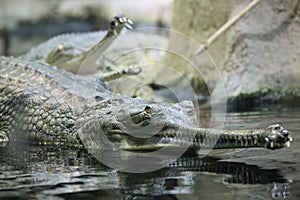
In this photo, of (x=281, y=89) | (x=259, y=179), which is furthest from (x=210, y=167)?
(x=281, y=89)

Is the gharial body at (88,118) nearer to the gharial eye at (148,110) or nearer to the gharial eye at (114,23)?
the gharial eye at (148,110)

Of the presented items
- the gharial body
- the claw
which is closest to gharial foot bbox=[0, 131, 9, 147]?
the gharial body

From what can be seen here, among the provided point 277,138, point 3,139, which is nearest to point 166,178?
point 277,138

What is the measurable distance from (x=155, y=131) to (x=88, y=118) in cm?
68

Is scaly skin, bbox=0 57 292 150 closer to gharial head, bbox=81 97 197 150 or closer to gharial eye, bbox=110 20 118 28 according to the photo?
gharial head, bbox=81 97 197 150

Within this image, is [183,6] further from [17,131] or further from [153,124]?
[153,124]

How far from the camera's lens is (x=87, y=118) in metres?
3.87

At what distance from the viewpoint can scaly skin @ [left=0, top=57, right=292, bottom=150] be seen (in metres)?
3.07

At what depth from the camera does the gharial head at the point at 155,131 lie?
2.94m

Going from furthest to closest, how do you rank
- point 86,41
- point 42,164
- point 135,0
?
point 135,0
point 86,41
point 42,164

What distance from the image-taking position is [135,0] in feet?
50.3

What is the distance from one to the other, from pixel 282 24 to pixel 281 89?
2.18ft

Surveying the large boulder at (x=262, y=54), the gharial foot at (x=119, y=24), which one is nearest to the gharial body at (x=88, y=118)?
the gharial foot at (x=119, y=24)

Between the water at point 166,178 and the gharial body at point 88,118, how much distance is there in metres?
0.14
